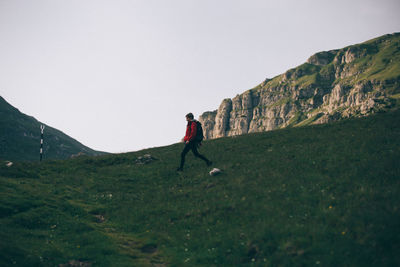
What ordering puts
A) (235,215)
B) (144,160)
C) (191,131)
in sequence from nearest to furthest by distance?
(235,215) → (191,131) → (144,160)

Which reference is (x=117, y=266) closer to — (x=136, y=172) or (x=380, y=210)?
(x=380, y=210)

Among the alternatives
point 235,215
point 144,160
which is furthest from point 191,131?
point 144,160

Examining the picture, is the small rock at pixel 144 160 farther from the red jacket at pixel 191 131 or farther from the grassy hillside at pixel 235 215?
the red jacket at pixel 191 131

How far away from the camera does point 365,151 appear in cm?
1856

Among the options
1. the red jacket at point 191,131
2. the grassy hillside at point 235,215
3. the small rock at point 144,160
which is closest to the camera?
the grassy hillside at point 235,215

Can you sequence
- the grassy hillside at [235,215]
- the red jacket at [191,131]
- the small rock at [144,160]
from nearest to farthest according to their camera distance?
the grassy hillside at [235,215]
the red jacket at [191,131]
the small rock at [144,160]

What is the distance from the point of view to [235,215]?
13.5 m

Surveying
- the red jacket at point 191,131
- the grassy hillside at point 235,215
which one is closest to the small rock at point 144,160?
the grassy hillside at point 235,215

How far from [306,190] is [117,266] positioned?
32.2 ft

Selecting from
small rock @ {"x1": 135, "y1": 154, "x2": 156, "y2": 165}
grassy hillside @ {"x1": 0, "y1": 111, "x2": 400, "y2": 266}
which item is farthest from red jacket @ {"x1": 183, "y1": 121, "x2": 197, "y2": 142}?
small rock @ {"x1": 135, "y1": 154, "x2": 156, "y2": 165}

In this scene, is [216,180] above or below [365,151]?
below

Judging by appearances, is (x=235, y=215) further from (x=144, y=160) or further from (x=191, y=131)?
(x=144, y=160)

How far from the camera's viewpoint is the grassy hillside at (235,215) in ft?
31.2

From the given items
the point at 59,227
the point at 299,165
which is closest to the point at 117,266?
the point at 59,227
